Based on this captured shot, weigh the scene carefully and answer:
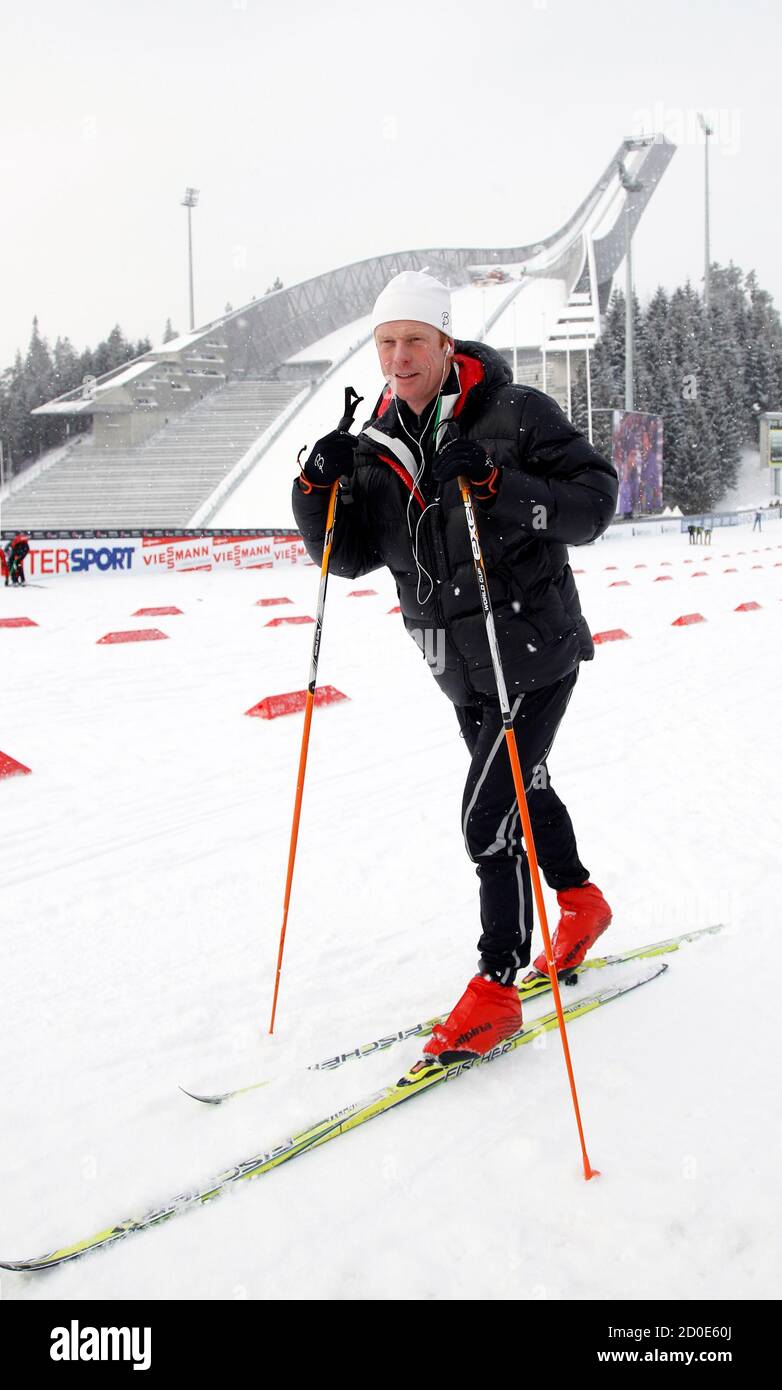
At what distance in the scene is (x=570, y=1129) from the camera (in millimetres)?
2217

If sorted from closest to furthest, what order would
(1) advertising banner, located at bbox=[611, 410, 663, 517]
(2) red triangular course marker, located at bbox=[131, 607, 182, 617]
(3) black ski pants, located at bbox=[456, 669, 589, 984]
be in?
(3) black ski pants, located at bbox=[456, 669, 589, 984]
(2) red triangular course marker, located at bbox=[131, 607, 182, 617]
(1) advertising banner, located at bbox=[611, 410, 663, 517]

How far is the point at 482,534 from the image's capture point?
2.50 meters

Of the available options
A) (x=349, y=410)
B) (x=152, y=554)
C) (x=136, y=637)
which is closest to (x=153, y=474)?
(x=152, y=554)

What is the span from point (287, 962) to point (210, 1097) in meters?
0.78

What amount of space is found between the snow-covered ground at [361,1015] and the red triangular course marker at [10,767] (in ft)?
0.25

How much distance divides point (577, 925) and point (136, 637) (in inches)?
321

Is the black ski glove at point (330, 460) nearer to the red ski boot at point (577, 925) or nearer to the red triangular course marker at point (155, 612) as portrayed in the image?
the red ski boot at point (577, 925)

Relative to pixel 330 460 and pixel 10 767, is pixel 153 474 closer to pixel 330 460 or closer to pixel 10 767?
pixel 10 767

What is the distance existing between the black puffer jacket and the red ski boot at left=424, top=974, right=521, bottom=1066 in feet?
2.55

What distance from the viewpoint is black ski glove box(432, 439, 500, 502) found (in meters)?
2.27

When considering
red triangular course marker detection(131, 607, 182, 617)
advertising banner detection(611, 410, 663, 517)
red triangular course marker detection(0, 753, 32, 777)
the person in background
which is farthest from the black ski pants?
advertising banner detection(611, 410, 663, 517)

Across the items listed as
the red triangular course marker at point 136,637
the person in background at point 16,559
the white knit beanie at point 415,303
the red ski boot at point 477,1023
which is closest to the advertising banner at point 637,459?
the person in background at point 16,559

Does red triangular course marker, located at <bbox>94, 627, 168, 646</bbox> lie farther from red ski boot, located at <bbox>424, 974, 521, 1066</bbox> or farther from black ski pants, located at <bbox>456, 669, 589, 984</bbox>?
red ski boot, located at <bbox>424, 974, 521, 1066</bbox>
